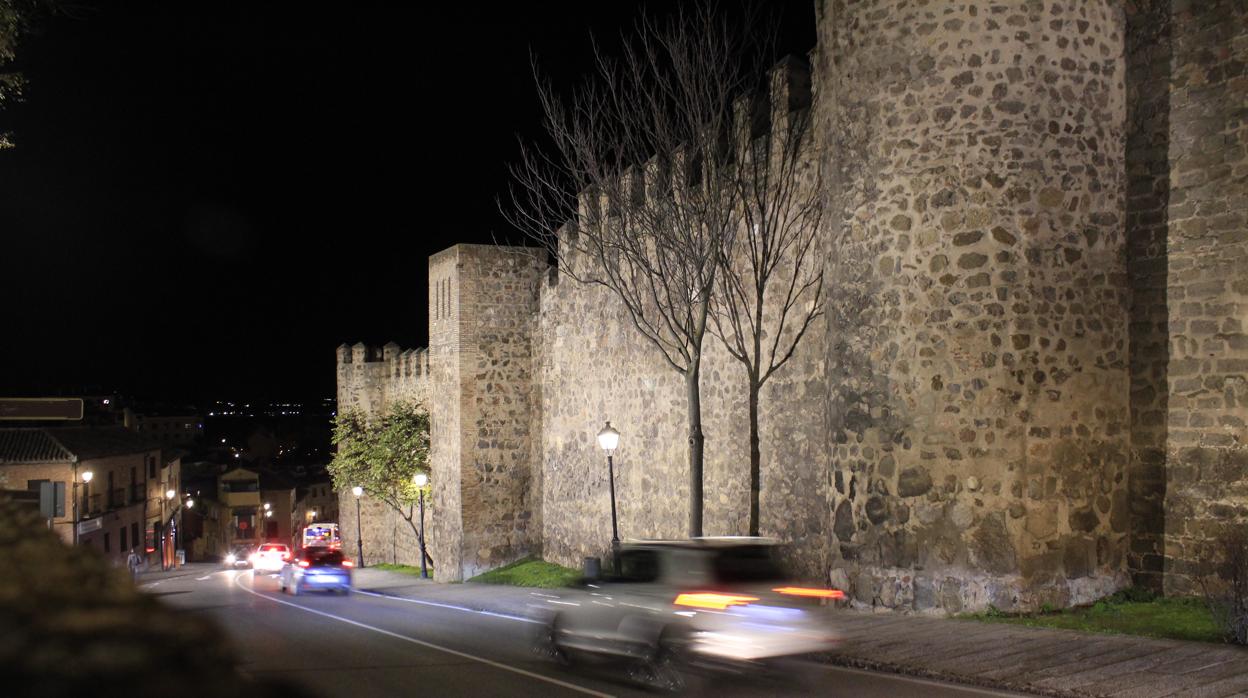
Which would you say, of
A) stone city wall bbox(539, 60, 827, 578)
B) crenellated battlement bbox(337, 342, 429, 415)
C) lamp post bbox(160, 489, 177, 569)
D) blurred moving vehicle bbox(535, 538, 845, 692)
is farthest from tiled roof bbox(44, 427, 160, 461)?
blurred moving vehicle bbox(535, 538, 845, 692)

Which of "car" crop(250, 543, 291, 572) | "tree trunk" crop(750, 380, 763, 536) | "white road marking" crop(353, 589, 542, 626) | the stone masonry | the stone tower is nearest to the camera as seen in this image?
the stone masonry

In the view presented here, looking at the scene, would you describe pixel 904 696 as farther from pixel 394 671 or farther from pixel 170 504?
pixel 170 504

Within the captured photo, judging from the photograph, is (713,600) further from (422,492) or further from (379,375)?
(379,375)

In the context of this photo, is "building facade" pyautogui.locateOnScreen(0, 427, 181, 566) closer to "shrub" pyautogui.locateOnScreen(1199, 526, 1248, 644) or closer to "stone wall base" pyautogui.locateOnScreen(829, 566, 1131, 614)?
"stone wall base" pyautogui.locateOnScreen(829, 566, 1131, 614)

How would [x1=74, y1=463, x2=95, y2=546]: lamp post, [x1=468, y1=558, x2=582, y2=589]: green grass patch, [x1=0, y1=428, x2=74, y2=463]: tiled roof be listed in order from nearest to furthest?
[x1=468, y1=558, x2=582, y2=589]: green grass patch, [x1=0, y1=428, x2=74, y2=463]: tiled roof, [x1=74, y1=463, x2=95, y2=546]: lamp post

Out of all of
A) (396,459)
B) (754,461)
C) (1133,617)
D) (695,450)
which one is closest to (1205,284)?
(1133,617)

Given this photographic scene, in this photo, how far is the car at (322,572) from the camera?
24797 millimetres

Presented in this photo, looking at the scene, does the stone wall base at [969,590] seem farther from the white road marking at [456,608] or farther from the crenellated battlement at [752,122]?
the crenellated battlement at [752,122]

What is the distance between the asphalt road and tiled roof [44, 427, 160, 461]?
37.1 metres

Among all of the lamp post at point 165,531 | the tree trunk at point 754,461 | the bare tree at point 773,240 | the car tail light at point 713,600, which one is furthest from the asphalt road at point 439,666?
the lamp post at point 165,531

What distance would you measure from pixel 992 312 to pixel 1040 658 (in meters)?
4.23

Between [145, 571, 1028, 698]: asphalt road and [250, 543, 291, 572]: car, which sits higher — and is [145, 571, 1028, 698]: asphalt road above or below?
above

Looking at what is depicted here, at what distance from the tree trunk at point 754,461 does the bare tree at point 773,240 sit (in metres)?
0.02

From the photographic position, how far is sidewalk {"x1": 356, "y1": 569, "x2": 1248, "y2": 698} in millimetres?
8617
